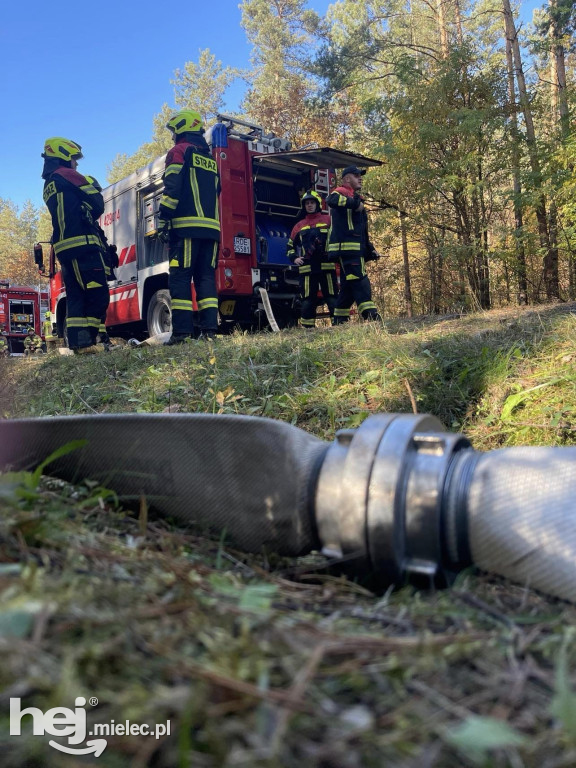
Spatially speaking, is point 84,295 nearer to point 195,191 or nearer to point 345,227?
point 195,191

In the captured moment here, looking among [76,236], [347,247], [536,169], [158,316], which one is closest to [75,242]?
[76,236]

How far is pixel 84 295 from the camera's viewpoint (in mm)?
6773

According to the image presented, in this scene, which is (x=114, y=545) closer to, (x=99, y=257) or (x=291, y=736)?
(x=291, y=736)

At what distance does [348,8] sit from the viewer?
78.9 ft

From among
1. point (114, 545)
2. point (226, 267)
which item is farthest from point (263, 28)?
point (114, 545)

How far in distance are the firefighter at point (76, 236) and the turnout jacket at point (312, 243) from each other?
270 centimetres

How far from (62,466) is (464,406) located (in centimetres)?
227

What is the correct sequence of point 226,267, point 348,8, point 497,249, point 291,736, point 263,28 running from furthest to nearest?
point 263,28
point 348,8
point 497,249
point 226,267
point 291,736

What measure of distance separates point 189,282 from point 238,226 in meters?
1.89

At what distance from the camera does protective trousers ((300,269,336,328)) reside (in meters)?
7.75

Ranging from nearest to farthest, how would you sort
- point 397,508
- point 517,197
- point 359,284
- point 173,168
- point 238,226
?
point 397,508, point 173,168, point 359,284, point 238,226, point 517,197

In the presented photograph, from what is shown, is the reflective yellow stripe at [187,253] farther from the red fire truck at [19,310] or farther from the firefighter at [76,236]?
the red fire truck at [19,310]

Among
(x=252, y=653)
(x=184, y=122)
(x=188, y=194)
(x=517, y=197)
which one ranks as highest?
(x=517, y=197)

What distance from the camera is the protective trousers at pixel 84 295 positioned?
6535mm
